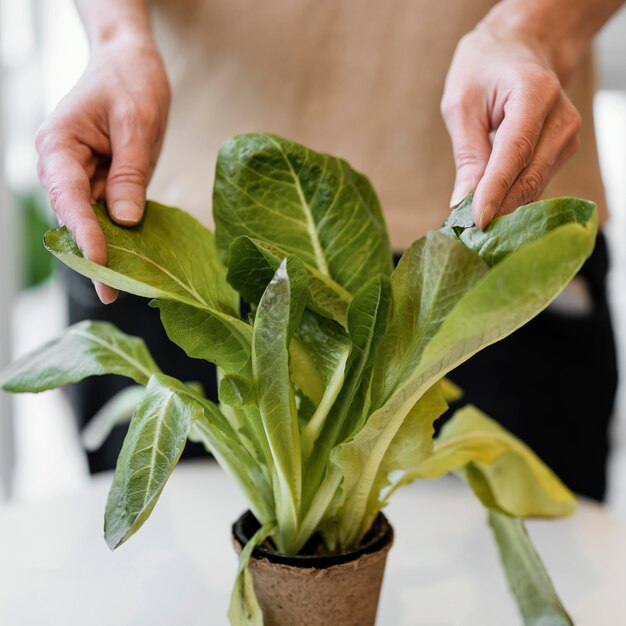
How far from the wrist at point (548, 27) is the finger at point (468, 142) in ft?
0.36

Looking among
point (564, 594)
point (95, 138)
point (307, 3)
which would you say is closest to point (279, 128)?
point (307, 3)

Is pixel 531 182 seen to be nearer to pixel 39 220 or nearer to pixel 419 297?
pixel 419 297

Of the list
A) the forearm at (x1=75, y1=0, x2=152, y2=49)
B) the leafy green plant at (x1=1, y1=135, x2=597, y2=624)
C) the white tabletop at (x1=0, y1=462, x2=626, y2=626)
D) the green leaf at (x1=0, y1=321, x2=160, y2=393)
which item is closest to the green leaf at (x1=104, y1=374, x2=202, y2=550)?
the leafy green plant at (x1=1, y1=135, x2=597, y2=624)

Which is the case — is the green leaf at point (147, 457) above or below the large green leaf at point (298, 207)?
below

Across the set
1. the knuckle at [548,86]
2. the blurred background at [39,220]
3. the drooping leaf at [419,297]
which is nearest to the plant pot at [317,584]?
the drooping leaf at [419,297]

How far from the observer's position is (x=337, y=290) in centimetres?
52

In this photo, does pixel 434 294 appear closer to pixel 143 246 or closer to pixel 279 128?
pixel 143 246

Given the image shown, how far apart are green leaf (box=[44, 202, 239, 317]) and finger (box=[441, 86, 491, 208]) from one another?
17 cm

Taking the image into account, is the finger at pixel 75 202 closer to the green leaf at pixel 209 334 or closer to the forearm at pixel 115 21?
the green leaf at pixel 209 334

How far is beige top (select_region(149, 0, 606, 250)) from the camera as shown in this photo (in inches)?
31.1

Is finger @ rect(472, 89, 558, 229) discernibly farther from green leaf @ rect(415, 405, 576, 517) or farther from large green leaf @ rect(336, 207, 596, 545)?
green leaf @ rect(415, 405, 576, 517)

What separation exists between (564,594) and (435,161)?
432 millimetres

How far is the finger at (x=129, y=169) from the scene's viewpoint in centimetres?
51

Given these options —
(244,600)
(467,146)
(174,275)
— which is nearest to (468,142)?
(467,146)
